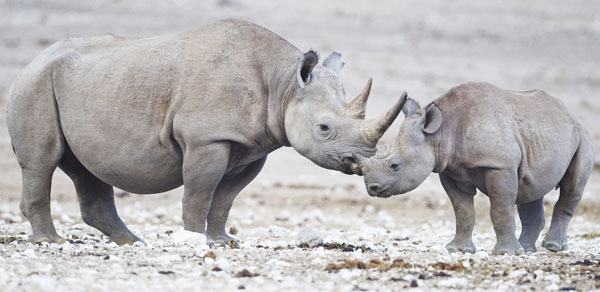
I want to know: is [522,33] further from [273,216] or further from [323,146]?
[323,146]

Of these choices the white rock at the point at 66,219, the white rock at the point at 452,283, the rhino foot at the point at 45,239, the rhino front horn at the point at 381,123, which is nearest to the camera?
the white rock at the point at 452,283

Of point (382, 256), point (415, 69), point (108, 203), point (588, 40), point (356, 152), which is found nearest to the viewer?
point (382, 256)

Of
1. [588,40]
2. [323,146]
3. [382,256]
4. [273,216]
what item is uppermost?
[588,40]

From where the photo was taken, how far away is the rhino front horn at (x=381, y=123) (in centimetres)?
980

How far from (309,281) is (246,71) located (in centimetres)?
312

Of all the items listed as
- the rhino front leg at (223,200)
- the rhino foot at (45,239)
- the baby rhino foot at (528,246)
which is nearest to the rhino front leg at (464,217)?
the baby rhino foot at (528,246)

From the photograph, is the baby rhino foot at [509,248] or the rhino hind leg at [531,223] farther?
the rhino hind leg at [531,223]

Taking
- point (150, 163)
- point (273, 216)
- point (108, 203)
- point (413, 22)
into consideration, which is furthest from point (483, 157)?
point (413, 22)

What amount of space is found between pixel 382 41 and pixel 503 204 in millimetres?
26219

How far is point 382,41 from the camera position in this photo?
36.2 meters

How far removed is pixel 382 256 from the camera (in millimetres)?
9336

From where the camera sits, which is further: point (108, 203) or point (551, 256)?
point (108, 203)

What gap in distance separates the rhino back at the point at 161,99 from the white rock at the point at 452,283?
305 cm

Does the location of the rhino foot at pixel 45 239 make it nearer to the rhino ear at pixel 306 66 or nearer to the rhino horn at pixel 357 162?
the rhino ear at pixel 306 66
